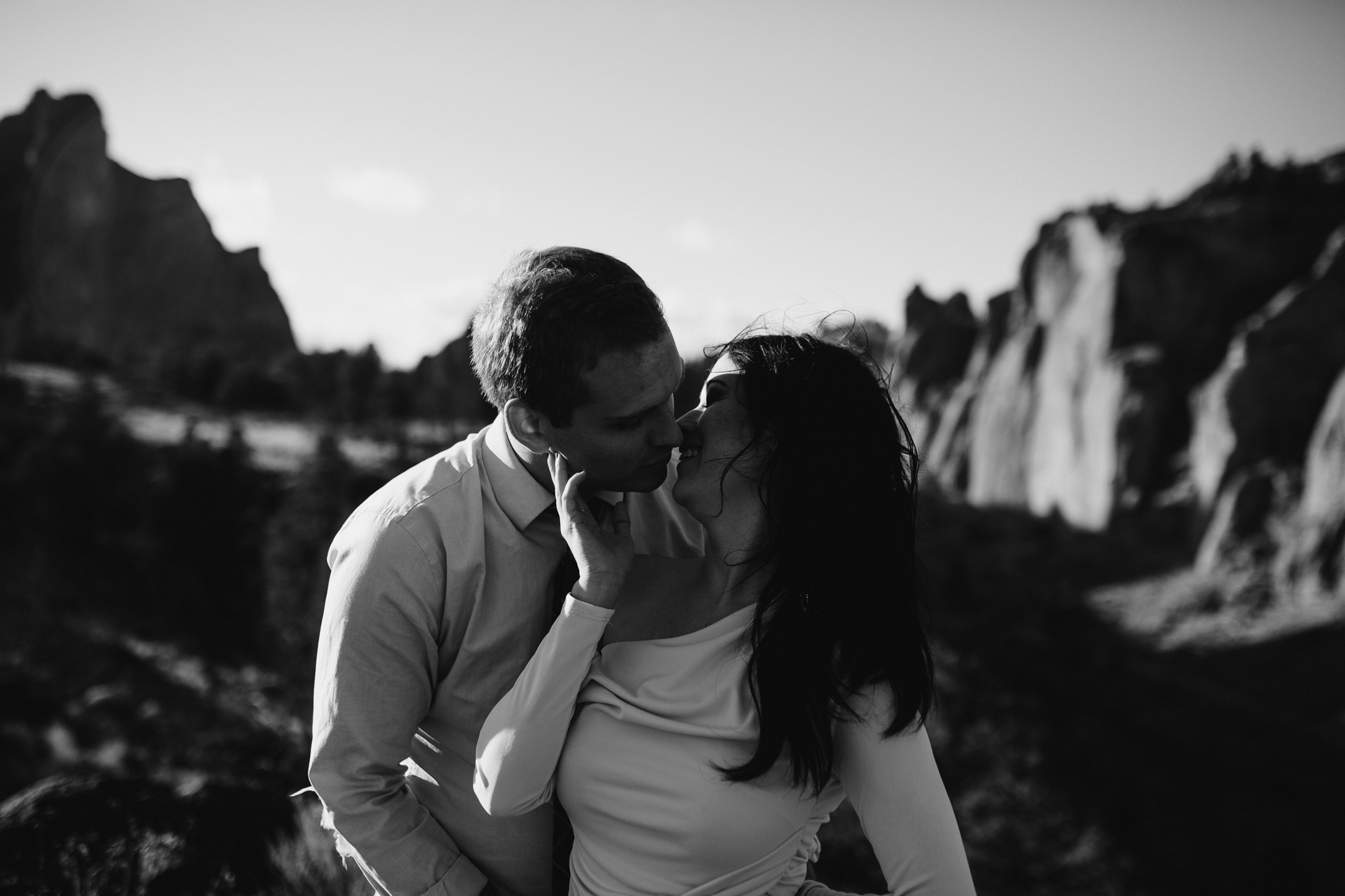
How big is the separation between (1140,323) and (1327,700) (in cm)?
2619

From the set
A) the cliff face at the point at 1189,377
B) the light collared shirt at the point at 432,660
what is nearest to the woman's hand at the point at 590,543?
the light collared shirt at the point at 432,660

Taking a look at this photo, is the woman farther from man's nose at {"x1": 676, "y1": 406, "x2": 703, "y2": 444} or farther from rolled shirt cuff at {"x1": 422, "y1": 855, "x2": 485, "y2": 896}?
rolled shirt cuff at {"x1": 422, "y1": 855, "x2": 485, "y2": 896}

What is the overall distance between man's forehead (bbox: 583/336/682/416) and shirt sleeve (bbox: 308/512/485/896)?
62 cm

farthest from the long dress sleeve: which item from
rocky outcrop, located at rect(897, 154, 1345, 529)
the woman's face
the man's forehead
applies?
rocky outcrop, located at rect(897, 154, 1345, 529)

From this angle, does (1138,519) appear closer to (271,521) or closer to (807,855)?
(271,521)

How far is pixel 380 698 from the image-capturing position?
2.29 metres

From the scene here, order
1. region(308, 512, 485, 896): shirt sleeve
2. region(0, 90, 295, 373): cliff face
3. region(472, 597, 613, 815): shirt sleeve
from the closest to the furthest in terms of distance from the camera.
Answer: region(472, 597, 613, 815): shirt sleeve < region(308, 512, 485, 896): shirt sleeve < region(0, 90, 295, 373): cliff face

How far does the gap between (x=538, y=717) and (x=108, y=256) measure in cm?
9902

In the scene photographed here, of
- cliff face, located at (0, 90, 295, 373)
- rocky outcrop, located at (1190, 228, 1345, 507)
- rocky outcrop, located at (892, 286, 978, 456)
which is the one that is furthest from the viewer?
cliff face, located at (0, 90, 295, 373)

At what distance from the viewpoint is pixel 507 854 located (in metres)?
2.48

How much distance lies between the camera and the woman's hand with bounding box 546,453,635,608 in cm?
220

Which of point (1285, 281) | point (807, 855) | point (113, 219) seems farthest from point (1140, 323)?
point (113, 219)

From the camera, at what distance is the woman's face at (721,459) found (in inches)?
93.3

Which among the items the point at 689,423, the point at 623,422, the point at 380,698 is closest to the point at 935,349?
the point at 689,423
